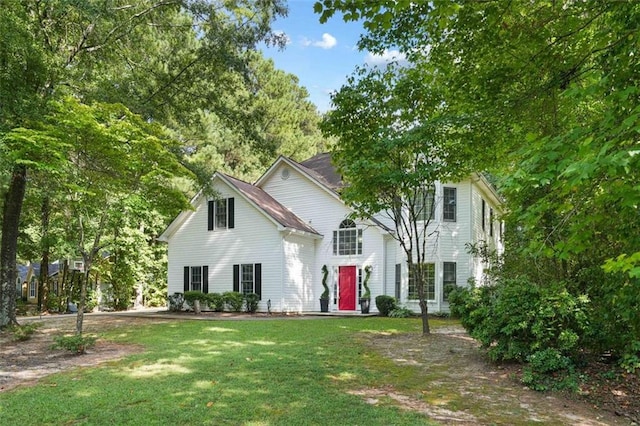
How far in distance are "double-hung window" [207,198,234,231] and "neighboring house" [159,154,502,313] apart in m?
0.04

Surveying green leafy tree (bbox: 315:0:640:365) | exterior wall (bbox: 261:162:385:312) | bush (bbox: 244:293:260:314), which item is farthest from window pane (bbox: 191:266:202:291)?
green leafy tree (bbox: 315:0:640:365)

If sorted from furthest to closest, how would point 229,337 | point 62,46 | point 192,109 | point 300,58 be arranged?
point 192,109 < point 300,58 < point 62,46 < point 229,337

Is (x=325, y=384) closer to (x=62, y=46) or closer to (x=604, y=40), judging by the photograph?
(x=604, y=40)

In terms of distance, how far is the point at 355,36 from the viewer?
8.99 metres

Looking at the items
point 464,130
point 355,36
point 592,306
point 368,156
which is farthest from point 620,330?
point 355,36

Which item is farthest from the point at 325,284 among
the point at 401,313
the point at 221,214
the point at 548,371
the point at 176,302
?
the point at 548,371

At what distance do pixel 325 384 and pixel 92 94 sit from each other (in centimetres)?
1003

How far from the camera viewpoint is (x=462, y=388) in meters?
6.04

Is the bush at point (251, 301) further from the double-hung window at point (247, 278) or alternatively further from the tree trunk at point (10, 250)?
the tree trunk at point (10, 250)

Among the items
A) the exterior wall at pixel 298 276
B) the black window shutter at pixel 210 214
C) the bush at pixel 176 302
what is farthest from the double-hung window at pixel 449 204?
the bush at pixel 176 302

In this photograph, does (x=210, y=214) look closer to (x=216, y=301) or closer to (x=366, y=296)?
(x=216, y=301)

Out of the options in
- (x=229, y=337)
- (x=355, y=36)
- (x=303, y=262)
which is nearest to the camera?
(x=355, y=36)

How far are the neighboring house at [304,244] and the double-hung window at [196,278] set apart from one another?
0.15ft

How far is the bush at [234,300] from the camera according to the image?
17953mm
